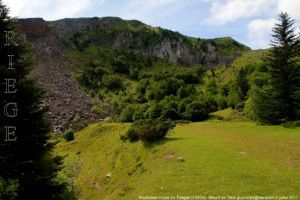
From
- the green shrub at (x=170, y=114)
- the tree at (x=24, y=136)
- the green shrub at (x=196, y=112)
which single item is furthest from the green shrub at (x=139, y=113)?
the tree at (x=24, y=136)

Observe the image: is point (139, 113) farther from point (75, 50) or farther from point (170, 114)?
point (75, 50)

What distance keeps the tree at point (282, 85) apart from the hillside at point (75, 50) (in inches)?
1260

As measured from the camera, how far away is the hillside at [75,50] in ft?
257

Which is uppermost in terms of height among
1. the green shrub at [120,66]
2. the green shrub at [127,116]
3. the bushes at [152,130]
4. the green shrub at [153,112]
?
the green shrub at [120,66]

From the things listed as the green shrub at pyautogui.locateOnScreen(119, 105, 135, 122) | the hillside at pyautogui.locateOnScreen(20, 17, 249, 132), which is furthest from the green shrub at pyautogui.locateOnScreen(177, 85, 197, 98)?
the green shrub at pyautogui.locateOnScreen(119, 105, 135, 122)

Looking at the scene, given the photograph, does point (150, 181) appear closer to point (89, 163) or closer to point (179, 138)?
point (179, 138)

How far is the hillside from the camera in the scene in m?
78.2

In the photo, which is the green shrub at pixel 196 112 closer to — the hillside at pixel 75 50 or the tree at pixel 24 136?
the hillside at pixel 75 50

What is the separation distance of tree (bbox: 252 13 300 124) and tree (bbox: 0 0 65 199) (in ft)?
117

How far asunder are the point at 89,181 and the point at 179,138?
1013 cm

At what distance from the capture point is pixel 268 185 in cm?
2191

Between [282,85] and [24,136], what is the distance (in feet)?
130

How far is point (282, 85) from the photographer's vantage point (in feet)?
173

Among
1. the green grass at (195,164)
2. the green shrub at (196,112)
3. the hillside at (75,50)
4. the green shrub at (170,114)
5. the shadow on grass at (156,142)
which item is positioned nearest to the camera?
the green grass at (195,164)
